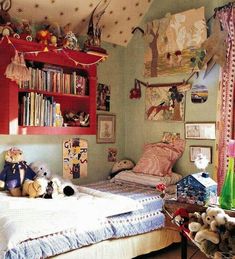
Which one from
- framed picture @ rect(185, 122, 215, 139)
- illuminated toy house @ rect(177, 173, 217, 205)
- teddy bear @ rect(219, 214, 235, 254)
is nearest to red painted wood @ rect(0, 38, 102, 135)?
framed picture @ rect(185, 122, 215, 139)

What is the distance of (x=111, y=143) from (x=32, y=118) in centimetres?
116

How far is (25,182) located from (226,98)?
1853 millimetres

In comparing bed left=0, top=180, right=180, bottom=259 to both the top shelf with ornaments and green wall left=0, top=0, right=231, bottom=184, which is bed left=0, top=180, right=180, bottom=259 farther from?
the top shelf with ornaments

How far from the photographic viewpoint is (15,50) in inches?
109

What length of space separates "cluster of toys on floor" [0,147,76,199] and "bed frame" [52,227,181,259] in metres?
0.57

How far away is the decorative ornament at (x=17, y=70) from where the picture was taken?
8.97ft

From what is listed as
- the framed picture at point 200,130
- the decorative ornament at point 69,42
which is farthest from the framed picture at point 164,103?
the decorative ornament at point 69,42

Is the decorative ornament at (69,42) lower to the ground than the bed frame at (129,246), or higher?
higher

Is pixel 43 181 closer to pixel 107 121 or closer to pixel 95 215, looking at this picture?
pixel 95 215

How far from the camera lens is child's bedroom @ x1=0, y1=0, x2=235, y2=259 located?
2391mm

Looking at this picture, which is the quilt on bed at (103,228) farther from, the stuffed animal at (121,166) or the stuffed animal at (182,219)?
the stuffed animal at (182,219)

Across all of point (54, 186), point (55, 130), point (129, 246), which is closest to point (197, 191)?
point (129, 246)

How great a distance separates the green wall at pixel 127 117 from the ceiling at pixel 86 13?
0.11m

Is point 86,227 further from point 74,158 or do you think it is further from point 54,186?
point 74,158
